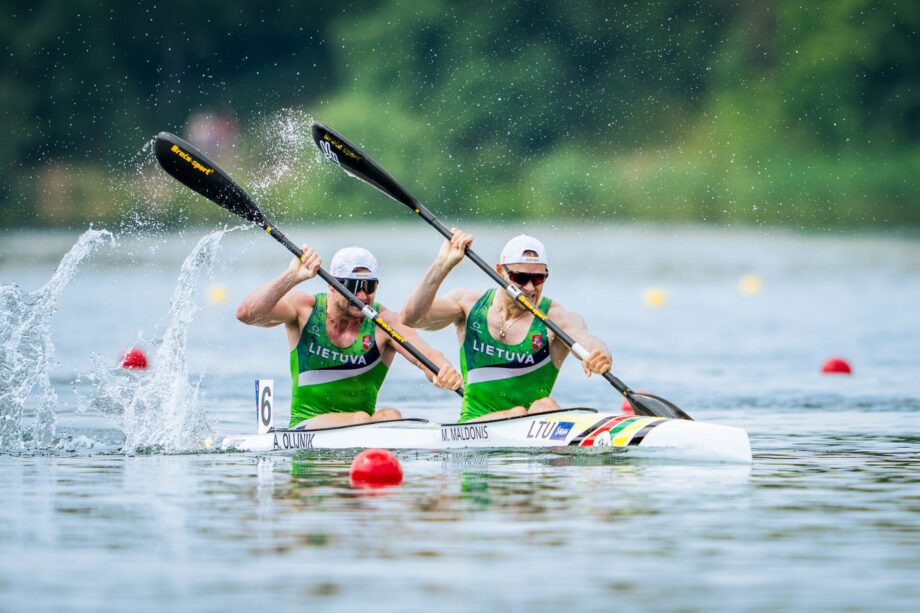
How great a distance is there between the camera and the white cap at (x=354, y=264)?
1385 centimetres

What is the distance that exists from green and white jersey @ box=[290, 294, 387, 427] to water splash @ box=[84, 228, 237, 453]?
2.56ft

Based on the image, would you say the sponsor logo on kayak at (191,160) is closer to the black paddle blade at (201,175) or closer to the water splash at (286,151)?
the black paddle blade at (201,175)

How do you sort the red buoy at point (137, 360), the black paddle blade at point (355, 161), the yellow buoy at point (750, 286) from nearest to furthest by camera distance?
the black paddle blade at point (355, 161) → the red buoy at point (137, 360) → the yellow buoy at point (750, 286)

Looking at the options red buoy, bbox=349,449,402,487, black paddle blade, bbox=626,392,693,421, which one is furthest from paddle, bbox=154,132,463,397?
red buoy, bbox=349,449,402,487

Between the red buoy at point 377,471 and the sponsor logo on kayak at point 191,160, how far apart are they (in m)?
4.34

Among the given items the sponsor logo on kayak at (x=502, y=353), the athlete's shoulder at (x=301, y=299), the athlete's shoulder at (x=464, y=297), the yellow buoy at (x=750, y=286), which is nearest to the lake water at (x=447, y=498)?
the athlete's shoulder at (x=301, y=299)

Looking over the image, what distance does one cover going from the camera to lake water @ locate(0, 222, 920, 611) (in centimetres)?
807

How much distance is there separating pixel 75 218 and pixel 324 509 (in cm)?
4412

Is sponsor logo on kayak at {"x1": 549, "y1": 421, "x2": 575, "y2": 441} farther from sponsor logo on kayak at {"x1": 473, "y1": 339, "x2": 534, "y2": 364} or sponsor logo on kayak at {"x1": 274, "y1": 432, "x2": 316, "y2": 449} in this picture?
sponsor logo on kayak at {"x1": 274, "y1": 432, "x2": 316, "y2": 449}

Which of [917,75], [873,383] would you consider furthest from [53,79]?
[873,383]

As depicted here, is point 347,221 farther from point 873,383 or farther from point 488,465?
point 488,465

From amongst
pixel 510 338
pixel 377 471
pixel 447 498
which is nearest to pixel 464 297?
pixel 510 338

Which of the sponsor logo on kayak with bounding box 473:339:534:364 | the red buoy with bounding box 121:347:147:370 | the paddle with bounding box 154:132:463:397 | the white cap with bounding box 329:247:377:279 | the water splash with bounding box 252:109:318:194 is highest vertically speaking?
the water splash with bounding box 252:109:318:194

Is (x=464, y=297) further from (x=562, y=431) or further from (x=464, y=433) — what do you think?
(x=562, y=431)
